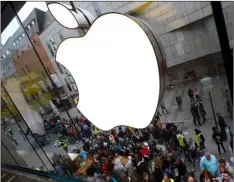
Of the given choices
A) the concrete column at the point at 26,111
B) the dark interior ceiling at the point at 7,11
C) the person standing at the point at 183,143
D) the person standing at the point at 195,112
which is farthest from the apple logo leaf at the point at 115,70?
the concrete column at the point at 26,111

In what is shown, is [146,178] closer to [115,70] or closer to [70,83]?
[70,83]

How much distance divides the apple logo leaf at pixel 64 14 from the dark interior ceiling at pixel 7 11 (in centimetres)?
58

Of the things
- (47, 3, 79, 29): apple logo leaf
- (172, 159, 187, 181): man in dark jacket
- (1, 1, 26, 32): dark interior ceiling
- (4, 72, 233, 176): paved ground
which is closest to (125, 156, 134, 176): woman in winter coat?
(172, 159, 187, 181): man in dark jacket

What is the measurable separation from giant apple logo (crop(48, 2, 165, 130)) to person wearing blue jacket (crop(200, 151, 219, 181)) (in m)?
1.90

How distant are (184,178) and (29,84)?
245 cm

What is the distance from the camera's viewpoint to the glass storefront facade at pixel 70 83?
2.04 m

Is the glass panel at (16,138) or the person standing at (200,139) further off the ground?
the glass panel at (16,138)

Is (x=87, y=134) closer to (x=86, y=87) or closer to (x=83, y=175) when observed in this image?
(x=83, y=175)

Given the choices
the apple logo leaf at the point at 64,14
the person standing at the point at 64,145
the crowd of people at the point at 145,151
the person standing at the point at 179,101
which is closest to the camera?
the apple logo leaf at the point at 64,14

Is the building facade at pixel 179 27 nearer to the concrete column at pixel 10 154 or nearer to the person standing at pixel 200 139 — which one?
the person standing at pixel 200 139

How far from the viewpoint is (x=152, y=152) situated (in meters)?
3.35

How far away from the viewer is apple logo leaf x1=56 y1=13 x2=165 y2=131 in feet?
3.92

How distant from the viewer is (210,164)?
9.73 ft

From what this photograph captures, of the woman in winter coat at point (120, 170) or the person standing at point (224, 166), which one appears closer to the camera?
the person standing at point (224, 166)
